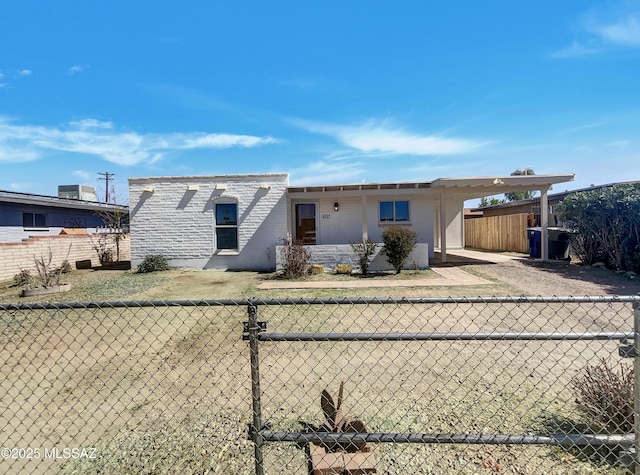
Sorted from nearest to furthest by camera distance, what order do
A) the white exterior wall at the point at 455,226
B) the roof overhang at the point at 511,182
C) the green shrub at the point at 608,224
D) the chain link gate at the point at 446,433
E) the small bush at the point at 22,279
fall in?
the chain link gate at the point at 446,433 → the green shrub at the point at 608,224 → the small bush at the point at 22,279 → the roof overhang at the point at 511,182 → the white exterior wall at the point at 455,226

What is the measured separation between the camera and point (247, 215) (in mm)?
14180

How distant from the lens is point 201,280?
12.0 m

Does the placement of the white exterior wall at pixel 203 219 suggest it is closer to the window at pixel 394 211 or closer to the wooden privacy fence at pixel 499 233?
the window at pixel 394 211

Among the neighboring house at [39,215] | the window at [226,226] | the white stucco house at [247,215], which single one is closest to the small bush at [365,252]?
the white stucco house at [247,215]

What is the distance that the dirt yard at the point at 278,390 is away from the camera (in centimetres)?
265

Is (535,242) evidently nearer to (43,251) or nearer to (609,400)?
(609,400)

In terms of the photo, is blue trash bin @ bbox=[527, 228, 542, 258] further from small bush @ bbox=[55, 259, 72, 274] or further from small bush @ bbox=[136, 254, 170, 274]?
small bush @ bbox=[55, 259, 72, 274]

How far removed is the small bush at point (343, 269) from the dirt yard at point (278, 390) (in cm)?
589

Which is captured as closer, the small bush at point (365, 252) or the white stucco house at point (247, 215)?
the small bush at point (365, 252)

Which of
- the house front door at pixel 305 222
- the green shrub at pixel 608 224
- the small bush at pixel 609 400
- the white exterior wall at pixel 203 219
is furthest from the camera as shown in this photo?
the house front door at pixel 305 222

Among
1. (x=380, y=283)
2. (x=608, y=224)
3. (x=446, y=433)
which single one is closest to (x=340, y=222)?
(x=380, y=283)

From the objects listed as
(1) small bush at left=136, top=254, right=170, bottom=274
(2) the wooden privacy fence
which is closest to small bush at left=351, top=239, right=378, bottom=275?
Result: (1) small bush at left=136, top=254, right=170, bottom=274

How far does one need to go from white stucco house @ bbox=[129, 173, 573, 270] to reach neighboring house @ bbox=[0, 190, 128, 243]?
294 inches

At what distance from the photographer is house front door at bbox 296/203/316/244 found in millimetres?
15250
